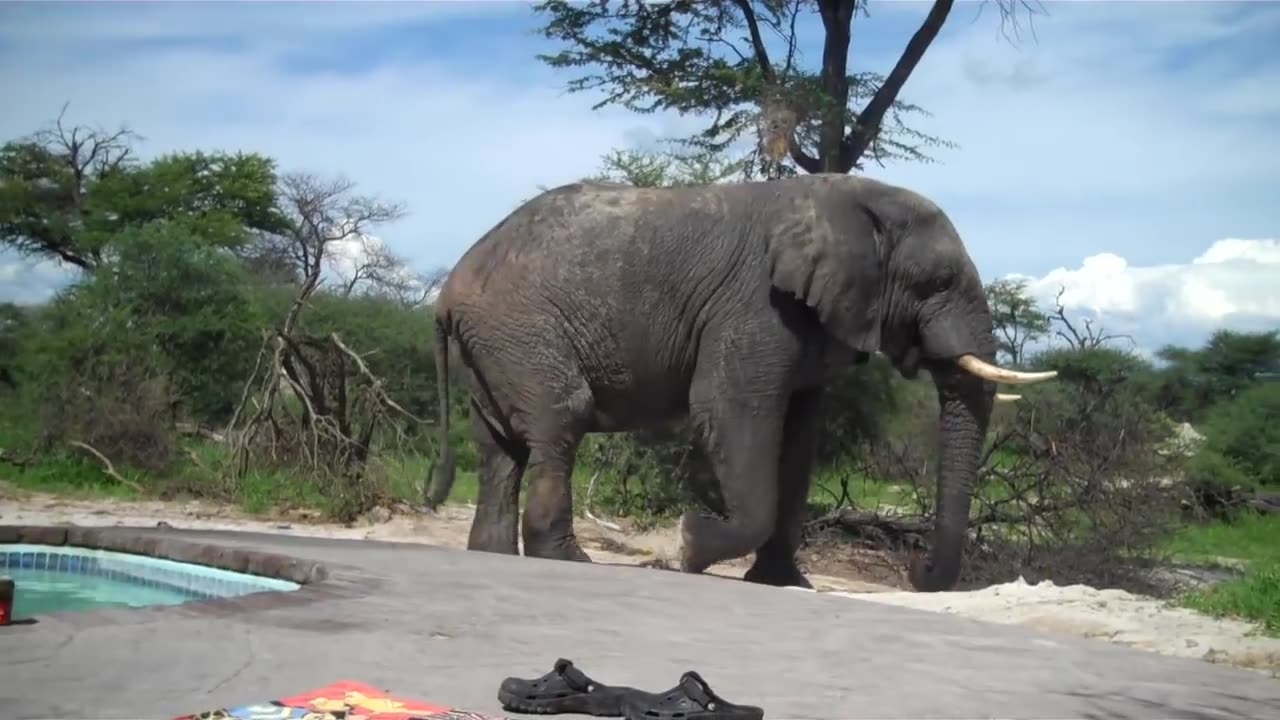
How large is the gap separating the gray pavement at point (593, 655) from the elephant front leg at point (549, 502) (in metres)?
2.09

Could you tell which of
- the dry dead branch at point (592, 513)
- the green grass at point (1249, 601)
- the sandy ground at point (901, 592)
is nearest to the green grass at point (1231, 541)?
the sandy ground at point (901, 592)

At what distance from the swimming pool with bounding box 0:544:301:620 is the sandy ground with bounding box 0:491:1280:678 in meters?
2.49

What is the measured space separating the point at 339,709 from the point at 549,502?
5.68 metres

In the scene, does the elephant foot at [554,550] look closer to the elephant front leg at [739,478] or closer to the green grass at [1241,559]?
the elephant front leg at [739,478]

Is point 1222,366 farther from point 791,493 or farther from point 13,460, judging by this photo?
point 13,460

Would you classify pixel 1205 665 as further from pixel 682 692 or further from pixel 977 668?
pixel 682 692

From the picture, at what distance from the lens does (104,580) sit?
377 inches

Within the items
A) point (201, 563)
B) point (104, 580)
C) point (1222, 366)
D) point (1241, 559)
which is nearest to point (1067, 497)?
point (1241, 559)

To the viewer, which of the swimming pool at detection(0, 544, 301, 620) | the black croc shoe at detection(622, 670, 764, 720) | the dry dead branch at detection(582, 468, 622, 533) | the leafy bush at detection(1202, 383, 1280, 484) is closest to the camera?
the black croc shoe at detection(622, 670, 764, 720)

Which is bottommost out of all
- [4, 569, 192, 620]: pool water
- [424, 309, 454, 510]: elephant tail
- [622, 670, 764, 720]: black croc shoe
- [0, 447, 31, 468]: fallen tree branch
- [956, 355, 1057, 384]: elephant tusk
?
[4, 569, 192, 620]: pool water

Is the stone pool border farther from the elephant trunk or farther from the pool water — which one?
the elephant trunk

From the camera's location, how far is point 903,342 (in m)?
10.4

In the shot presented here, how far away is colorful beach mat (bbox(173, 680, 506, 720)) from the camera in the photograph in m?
4.42

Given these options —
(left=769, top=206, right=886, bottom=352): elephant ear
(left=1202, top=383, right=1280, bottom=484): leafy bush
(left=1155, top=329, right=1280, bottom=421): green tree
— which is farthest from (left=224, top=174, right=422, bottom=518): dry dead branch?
(left=1155, top=329, right=1280, bottom=421): green tree
